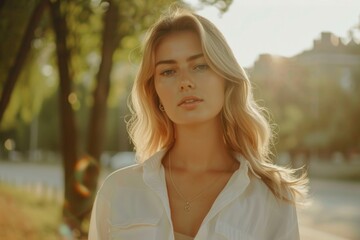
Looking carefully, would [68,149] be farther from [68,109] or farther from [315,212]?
[315,212]

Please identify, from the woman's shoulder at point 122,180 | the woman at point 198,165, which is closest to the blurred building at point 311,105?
the woman at point 198,165

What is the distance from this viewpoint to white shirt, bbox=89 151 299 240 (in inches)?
121

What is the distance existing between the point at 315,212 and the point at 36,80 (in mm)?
9858

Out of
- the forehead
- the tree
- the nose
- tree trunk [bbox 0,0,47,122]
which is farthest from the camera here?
the tree

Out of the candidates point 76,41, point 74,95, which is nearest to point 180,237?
point 74,95

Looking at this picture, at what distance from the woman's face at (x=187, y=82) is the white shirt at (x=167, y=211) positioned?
12.5 inches

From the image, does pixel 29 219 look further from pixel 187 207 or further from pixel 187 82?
pixel 187 82

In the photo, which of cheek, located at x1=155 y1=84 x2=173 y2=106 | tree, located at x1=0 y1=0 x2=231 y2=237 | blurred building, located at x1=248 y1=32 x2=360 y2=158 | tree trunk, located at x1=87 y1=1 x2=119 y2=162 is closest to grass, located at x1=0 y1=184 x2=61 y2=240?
tree, located at x1=0 y1=0 x2=231 y2=237

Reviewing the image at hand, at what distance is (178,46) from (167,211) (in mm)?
801

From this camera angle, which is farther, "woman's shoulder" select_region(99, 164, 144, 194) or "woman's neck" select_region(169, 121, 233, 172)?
"woman's neck" select_region(169, 121, 233, 172)

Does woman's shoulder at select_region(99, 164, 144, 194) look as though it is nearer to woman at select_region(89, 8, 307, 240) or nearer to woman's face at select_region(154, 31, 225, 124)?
woman at select_region(89, 8, 307, 240)

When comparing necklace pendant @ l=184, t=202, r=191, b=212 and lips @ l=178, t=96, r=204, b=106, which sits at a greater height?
lips @ l=178, t=96, r=204, b=106

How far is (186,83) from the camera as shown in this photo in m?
3.17

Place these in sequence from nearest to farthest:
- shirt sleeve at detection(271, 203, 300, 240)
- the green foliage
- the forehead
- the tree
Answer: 1. shirt sleeve at detection(271, 203, 300, 240)
2. the forehead
3. the green foliage
4. the tree
